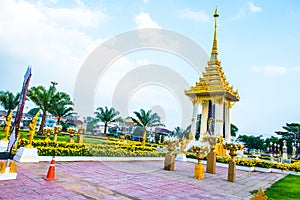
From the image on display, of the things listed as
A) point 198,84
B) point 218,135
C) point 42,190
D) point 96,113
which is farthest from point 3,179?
point 96,113

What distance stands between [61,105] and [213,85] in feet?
64.8

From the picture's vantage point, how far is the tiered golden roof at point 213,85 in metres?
24.3

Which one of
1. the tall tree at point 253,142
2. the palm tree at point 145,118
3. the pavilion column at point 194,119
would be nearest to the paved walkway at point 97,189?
the pavilion column at point 194,119

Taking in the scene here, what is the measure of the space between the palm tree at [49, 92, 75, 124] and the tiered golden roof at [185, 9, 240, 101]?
15.7 metres

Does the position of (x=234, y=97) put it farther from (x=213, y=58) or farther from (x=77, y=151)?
(x=77, y=151)

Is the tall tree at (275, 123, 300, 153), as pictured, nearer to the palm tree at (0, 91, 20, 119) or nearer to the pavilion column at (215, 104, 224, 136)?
the pavilion column at (215, 104, 224, 136)

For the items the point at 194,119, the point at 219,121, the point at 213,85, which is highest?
the point at 213,85

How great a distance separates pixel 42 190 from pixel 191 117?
22.3m

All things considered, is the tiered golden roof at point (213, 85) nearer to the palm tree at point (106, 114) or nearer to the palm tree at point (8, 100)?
the palm tree at point (106, 114)

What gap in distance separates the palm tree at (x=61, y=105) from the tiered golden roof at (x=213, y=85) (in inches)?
618

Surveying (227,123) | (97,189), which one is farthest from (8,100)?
(97,189)

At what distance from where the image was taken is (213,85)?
24.8 m

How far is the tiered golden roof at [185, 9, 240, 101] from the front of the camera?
79.7 feet

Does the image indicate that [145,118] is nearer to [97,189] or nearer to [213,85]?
[213,85]
